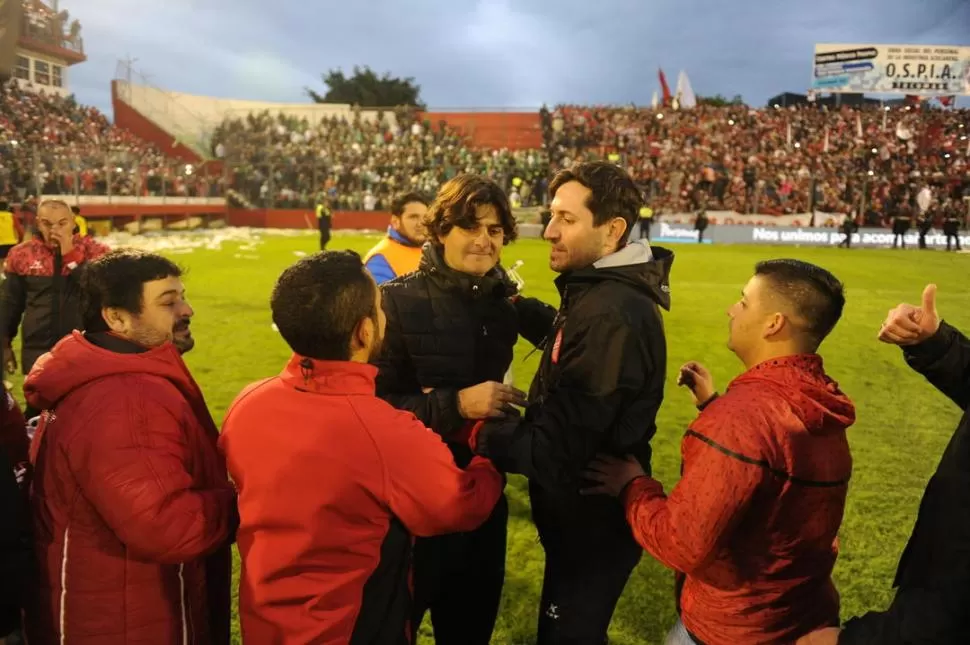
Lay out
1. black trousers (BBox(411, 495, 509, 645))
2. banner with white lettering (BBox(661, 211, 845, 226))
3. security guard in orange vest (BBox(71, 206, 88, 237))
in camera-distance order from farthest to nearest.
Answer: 1. banner with white lettering (BBox(661, 211, 845, 226))
2. security guard in orange vest (BBox(71, 206, 88, 237))
3. black trousers (BBox(411, 495, 509, 645))

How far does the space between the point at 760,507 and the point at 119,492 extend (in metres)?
1.76

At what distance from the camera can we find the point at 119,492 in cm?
184

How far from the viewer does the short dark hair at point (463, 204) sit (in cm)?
268

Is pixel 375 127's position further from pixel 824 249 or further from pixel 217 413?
pixel 217 413

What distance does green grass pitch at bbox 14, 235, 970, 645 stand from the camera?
3818 millimetres

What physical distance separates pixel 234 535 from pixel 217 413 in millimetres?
4820

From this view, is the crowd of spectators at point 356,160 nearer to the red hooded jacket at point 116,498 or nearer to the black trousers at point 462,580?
the black trousers at point 462,580

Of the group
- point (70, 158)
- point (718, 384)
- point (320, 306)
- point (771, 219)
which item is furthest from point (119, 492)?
point (771, 219)

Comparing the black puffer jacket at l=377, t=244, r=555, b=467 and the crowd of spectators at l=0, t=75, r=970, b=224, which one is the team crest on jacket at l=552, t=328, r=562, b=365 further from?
the crowd of spectators at l=0, t=75, r=970, b=224

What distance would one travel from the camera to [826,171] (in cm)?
3475

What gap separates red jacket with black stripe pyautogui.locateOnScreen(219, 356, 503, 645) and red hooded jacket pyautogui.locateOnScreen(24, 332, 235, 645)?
0.20 meters

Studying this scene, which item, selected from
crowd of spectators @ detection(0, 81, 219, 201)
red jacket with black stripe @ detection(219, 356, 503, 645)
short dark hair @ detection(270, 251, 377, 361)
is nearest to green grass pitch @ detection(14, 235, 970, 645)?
red jacket with black stripe @ detection(219, 356, 503, 645)

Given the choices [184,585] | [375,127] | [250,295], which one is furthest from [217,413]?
[375,127]

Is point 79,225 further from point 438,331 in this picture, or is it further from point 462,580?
point 462,580
